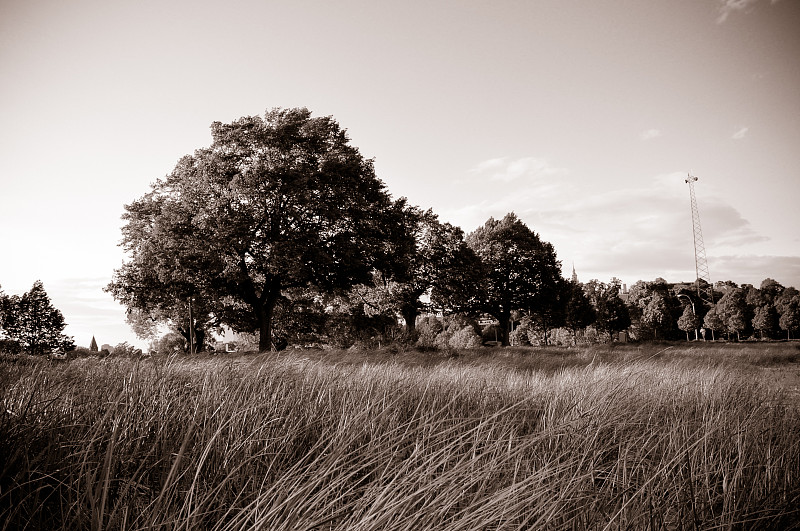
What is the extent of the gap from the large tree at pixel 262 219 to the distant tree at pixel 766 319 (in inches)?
2513

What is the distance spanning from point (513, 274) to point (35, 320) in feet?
141

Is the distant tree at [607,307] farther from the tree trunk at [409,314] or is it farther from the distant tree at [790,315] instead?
the tree trunk at [409,314]

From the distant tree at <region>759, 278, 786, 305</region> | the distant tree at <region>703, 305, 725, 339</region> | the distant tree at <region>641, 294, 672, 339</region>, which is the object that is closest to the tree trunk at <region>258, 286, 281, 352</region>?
the distant tree at <region>641, 294, 672, 339</region>

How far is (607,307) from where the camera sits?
5047 cm

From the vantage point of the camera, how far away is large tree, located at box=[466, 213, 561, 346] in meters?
34.0

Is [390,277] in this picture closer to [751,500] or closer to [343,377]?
[343,377]

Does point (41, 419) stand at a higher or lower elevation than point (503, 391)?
higher

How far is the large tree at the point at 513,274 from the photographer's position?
34.0 meters

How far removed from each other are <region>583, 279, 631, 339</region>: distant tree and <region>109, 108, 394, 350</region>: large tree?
123 feet

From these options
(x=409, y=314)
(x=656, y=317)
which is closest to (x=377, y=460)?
(x=409, y=314)

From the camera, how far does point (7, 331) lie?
39.4 meters

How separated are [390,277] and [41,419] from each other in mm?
17763

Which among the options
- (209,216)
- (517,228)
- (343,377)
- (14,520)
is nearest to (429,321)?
(517,228)

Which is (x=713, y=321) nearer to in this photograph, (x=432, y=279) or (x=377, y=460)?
(x=432, y=279)
